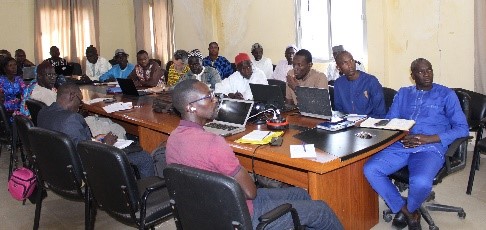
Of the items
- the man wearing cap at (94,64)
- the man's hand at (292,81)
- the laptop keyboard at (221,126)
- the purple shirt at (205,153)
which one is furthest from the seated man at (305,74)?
the man wearing cap at (94,64)

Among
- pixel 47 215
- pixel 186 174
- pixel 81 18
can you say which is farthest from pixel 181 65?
pixel 81 18

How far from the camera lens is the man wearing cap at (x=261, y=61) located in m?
7.09

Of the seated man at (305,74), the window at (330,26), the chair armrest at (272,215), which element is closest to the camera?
the chair armrest at (272,215)

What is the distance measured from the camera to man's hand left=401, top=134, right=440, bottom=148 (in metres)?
3.16

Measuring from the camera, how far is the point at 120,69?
7098mm

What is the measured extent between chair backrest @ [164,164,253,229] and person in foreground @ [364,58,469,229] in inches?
57.2

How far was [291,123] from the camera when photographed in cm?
337

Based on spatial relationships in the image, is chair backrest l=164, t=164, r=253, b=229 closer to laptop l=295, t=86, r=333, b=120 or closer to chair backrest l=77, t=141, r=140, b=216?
chair backrest l=77, t=141, r=140, b=216

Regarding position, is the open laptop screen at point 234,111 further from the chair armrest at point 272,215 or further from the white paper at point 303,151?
the chair armrest at point 272,215

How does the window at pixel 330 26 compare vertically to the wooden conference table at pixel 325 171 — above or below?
above

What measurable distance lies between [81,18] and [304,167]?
27.7ft

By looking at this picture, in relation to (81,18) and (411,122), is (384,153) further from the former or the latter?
(81,18)

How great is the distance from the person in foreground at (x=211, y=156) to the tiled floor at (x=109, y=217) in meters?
1.09

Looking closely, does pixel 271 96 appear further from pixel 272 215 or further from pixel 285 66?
pixel 285 66
